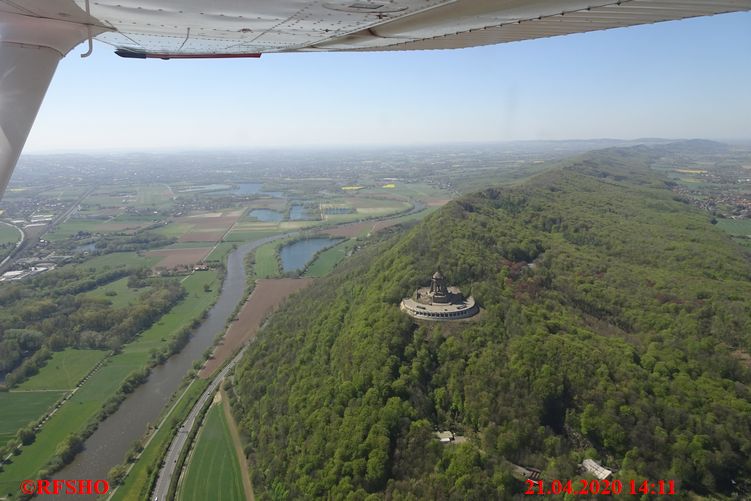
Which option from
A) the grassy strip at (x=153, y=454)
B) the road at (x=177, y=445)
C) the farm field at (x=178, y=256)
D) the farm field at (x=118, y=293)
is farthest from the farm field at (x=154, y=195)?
the grassy strip at (x=153, y=454)

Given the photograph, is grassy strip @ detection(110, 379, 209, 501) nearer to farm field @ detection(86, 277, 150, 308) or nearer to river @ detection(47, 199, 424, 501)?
river @ detection(47, 199, 424, 501)

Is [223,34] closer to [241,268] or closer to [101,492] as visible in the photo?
[101,492]

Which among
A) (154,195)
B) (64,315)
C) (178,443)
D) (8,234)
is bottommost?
(178,443)

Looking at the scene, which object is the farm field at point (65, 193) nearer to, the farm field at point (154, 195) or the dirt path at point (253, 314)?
the farm field at point (154, 195)

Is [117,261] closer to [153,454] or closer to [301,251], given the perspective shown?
[301,251]

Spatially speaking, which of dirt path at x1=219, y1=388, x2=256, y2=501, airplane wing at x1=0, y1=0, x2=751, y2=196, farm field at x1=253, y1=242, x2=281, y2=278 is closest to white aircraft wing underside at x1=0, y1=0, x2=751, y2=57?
airplane wing at x1=0, y1=0, x2=751, y2=196

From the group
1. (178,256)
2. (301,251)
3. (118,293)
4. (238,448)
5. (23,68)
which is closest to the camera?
(23,68)
